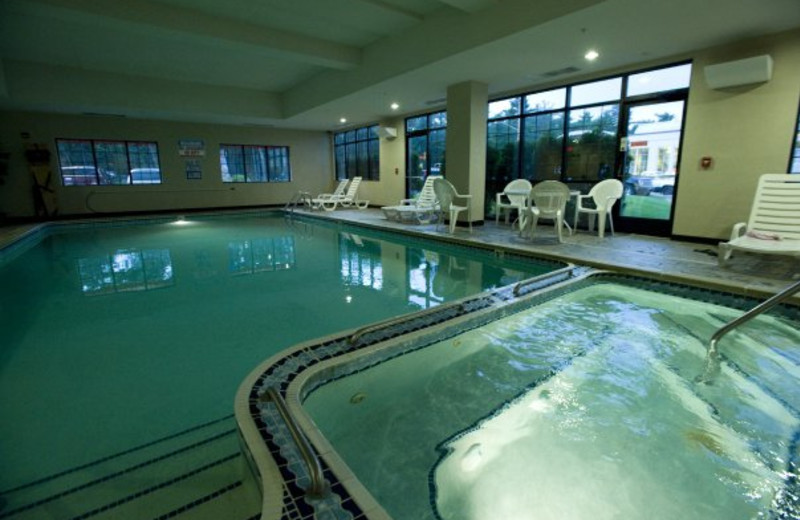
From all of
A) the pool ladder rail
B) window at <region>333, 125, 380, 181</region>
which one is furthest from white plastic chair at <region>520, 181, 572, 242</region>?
window at <region>333, 125, 380, 181</region>

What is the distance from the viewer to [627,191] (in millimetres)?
6137

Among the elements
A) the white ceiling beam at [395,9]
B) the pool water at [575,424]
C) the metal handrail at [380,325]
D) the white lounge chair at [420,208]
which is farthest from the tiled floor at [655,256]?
the white ceiling beam at [395,9]

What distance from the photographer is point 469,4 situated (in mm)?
4555

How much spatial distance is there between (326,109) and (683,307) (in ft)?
26.4

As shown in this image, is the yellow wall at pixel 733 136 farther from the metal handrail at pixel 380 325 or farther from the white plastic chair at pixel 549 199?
the metal handrail at pixel 380 325

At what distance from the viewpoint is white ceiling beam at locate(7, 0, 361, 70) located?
439cm

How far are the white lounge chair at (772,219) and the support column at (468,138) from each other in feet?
12.3

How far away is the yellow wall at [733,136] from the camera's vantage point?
4.45 m

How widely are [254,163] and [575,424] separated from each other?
12.4 m

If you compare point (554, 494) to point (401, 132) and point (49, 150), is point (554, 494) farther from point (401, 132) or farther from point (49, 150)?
point (49, 150)

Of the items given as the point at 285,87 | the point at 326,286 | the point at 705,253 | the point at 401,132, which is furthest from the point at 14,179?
the point at 705,253

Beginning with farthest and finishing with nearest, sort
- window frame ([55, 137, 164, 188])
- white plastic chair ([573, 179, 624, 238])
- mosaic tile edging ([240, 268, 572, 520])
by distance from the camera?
window frame ([55, 137, 164, 188]), white plastic chair ([573, 179, 624, 238]), mosaic tile edging ([240, 268, 572, 520])

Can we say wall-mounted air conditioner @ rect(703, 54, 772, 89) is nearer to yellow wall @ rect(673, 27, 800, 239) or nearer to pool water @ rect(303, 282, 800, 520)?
yellow wall @ rect(673, 27, 800, 239)

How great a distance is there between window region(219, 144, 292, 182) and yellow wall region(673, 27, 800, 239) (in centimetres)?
1077
